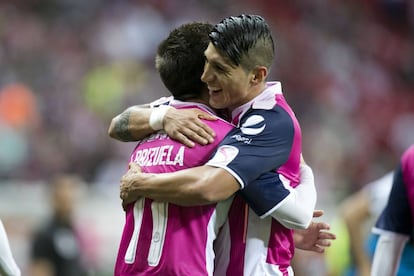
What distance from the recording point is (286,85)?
1559 cm

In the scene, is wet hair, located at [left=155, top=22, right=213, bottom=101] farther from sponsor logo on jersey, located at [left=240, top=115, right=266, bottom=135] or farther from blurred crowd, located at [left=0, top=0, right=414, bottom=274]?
blurred crowd, located at [left=0, top=0, right=414, bottom=274]

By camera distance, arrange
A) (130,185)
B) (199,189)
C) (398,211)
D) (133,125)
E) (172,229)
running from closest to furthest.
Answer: (199,189) < (172,229) < (130,185) < (133,125) < (398,211)

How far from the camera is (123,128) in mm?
4805

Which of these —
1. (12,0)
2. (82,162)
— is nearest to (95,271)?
(82,162)

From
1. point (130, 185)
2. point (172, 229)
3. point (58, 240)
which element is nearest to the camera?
point (172, 229)

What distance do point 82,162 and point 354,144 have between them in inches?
163

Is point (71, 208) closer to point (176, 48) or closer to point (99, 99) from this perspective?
point (99, 99)

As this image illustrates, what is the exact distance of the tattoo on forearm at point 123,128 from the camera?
478 cm

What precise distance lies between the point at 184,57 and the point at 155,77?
1009 cm

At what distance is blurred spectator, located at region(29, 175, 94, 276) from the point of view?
383 inches

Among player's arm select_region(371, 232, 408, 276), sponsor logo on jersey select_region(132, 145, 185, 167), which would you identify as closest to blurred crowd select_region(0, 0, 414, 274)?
player's arm select_region(371, 232, 408, 276)

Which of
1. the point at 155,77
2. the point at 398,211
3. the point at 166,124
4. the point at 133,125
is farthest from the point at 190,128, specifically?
the point at 155,77

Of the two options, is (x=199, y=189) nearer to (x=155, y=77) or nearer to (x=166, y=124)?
(x=166, y=124)

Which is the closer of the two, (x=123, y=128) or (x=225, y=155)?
(x=225, y=155)
